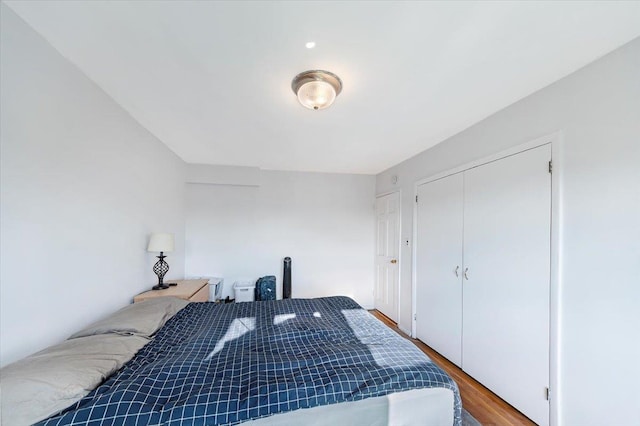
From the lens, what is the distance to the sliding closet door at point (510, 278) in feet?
5.83

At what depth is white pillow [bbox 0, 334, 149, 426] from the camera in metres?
0.89

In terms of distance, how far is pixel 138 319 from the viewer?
167 cm

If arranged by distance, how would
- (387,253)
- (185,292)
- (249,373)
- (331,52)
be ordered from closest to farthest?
1. (249,373)
2. (331,52)
3. (185,292)
4. (387,253)

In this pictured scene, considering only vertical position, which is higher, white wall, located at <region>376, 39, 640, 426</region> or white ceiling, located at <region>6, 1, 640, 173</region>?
white ceiling, located at <region>6, 1, 640, 173</region>


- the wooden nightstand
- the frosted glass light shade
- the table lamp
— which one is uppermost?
the frosted glass light shade

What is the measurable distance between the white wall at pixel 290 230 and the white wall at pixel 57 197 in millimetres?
1582

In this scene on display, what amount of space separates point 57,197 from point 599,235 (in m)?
3.14

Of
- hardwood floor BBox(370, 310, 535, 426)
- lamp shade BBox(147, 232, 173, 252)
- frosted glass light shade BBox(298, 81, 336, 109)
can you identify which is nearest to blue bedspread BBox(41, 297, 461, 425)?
lamp shade BBox(147, 232, 173, 252)

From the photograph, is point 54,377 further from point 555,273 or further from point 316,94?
point 555,273

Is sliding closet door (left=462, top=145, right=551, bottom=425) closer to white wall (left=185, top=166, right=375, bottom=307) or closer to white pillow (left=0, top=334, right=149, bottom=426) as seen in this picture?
white wall (left=185, top=166, right=375, bottom=307)

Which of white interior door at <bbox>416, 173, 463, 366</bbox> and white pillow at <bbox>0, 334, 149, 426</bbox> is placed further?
white interior door at <bbox>416, 173, 463, 366</bbox>

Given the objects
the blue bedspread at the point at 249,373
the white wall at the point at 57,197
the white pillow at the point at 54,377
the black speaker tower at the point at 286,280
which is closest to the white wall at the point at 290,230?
the black speaker tower at the point at 286,280

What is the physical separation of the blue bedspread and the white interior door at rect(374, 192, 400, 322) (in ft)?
6.28

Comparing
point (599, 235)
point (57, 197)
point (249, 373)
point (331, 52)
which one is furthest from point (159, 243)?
point (599, 235)
